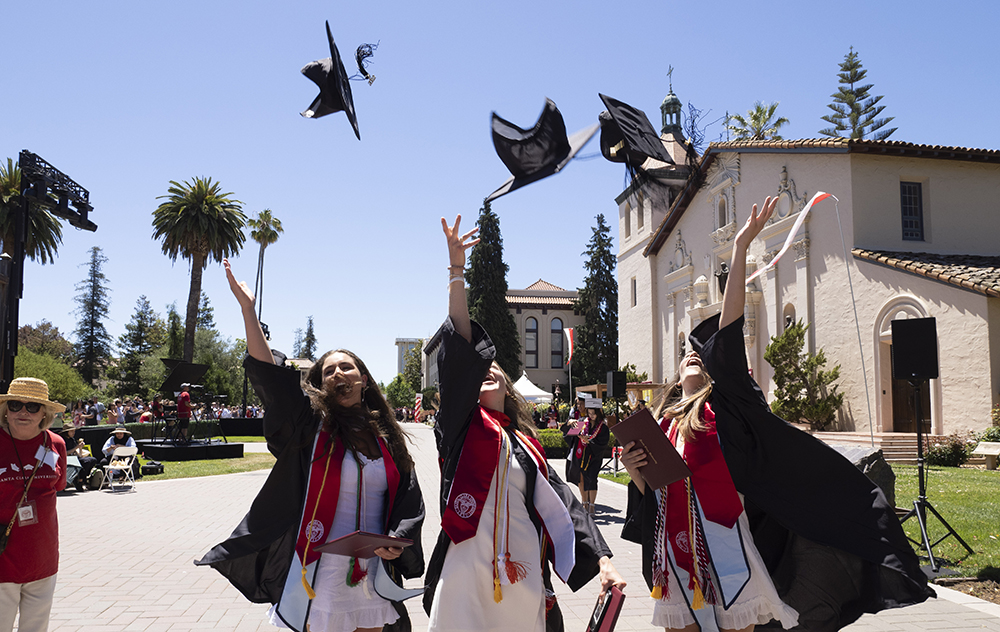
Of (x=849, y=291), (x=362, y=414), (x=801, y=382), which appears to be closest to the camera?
(x=362, y=414)

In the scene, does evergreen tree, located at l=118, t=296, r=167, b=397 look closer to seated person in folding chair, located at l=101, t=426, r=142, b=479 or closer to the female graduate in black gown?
seated person in folding chair, located at l=101, t=426, r=142, b=479

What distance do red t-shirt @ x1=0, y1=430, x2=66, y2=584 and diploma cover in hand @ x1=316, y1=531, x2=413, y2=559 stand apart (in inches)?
95.7

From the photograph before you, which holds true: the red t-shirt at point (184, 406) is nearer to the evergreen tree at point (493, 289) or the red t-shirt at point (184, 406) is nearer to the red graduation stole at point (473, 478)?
the red graduation stole at point (473, 478)

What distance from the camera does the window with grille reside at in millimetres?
24469

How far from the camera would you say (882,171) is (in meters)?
24.1

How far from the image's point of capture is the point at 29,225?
40.8m

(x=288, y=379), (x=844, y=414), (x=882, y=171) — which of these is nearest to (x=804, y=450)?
(x=288, y=379)

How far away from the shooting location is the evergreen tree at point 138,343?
231 feet

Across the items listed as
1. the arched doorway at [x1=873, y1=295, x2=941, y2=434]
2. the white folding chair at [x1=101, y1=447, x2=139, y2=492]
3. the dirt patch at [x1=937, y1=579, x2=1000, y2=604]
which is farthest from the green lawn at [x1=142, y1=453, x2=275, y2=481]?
the arched doorway at [x1=873, y1=295, x2=941, y2=434]

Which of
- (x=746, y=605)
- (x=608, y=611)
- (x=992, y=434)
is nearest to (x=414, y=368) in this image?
(x=992, y=434)

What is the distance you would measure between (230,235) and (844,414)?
36.9 m

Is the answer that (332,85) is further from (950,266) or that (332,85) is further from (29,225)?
(29,225)

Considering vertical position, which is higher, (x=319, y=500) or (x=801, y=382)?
(x=801, y=382)

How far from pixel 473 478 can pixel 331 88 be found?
2.80m
